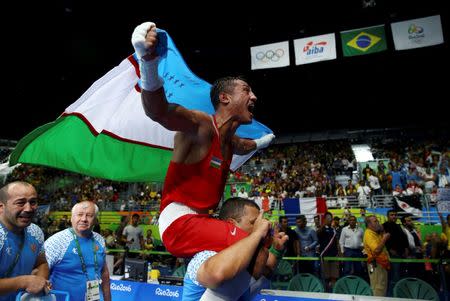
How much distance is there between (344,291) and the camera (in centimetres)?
618

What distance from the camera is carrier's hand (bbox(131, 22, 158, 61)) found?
1680 mm

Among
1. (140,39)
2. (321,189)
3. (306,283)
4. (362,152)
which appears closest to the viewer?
(140,39)

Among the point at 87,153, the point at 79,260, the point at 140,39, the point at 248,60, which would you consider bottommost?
the point at 79,260

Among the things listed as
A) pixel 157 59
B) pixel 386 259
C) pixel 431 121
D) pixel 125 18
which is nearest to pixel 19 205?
pixel 157 59

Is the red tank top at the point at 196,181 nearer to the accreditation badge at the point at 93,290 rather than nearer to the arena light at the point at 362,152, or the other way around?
the accreditation badge at the point at 93,290

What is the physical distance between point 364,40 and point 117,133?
12.1 meters

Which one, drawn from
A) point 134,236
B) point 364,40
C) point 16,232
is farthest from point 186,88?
point 364,40

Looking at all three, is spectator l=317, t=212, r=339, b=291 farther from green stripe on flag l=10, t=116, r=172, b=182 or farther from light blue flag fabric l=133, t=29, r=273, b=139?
green stripe on flag l=10, t=116, r=172, b=182

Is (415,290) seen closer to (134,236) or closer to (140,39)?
(140,39)

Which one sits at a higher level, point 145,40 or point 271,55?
point 271,55

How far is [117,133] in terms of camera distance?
171 inches

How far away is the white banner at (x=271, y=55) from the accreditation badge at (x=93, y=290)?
12925mm

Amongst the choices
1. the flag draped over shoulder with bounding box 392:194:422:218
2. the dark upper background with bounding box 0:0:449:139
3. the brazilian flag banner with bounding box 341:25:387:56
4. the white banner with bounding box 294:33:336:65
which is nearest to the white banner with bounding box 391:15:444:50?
the brazilian flag banner with bounding box 341:25:387:56

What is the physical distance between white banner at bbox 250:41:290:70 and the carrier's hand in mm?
14153
